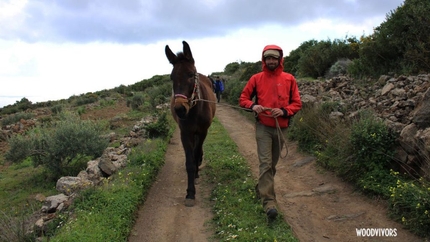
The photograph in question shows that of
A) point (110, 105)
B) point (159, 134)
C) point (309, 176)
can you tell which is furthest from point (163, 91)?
point (309, 176)

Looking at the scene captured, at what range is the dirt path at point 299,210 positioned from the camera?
4660mm

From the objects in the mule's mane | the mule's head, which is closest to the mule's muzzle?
the mule's head

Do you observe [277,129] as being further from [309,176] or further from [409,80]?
[409,80]

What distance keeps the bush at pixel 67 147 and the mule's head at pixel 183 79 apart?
16.4ft

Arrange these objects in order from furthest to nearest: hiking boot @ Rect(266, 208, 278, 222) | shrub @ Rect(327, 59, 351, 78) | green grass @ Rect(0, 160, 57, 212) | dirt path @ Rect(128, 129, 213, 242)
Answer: shrub @ Rect(327, 59, 351, 78)
green grass @ Rect(0, 160, 57, 212)
dirt path @ Rect(128, 129, 213, 242)
hiking boot @ Rect(266, 208, 278, 222)

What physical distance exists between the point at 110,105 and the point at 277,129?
86.5 ft

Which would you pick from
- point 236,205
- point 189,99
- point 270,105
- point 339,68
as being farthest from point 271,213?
point 339,68

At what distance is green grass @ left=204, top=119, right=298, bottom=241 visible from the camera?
14.5 ft

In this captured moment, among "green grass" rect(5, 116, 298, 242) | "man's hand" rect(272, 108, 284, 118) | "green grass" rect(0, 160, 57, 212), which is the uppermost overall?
"man's hand" rect(272, 108, 284, 118)

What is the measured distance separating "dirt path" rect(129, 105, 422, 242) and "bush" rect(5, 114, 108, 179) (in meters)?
3.01

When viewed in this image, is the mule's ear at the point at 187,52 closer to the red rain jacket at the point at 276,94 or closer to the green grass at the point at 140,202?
the red rain jacket at the point at 276,94

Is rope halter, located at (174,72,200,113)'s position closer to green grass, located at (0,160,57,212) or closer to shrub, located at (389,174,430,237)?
shrub, located at (389,174,430,237)

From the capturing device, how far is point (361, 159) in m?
5.79

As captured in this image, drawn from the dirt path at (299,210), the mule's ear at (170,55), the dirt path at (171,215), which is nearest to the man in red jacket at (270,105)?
the dirt path at (299,210)
